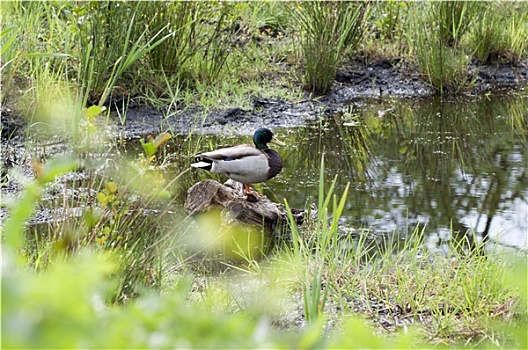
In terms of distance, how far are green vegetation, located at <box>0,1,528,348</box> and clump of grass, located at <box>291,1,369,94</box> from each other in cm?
2

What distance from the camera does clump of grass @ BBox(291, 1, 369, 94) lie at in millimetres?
7555

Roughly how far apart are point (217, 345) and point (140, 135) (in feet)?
18.6

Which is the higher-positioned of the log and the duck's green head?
the duck's green head

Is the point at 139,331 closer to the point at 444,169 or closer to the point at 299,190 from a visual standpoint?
the point at 299,190

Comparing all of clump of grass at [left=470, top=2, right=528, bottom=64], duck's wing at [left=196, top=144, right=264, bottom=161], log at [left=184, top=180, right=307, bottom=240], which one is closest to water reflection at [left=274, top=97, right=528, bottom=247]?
log at [left=184, top=180, right=307, bottom=240]

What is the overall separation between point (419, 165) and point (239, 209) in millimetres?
1887

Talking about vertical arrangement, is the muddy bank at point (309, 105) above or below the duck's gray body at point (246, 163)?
below

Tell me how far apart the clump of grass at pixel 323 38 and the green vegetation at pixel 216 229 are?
2 cm

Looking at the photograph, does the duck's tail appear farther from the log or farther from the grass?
the grass

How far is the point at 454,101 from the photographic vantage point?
308 inches

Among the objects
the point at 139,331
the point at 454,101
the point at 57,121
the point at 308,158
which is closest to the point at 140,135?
the point at 57,121

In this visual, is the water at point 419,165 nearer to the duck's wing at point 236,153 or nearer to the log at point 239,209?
the log at point 239,209

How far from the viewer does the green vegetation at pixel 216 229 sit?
84 cm

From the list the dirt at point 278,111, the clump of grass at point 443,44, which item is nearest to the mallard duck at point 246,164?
the dirt at point 278,111
